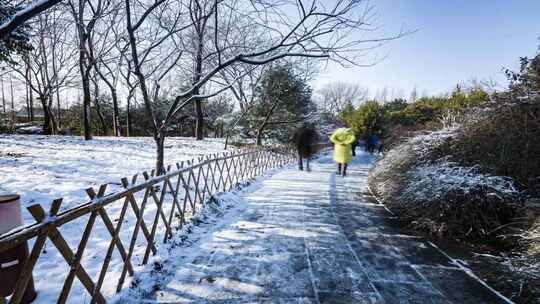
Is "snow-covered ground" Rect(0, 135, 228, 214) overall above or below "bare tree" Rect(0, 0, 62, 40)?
below

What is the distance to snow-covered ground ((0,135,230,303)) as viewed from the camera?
10.5 feet

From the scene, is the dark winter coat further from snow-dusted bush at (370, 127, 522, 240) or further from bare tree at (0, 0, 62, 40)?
bare tree at (0, 0, 62, 40)

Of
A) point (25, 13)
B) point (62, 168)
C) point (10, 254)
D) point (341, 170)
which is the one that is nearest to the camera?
point (10, 254)

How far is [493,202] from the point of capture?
4438 mm

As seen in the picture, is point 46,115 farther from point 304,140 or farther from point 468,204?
point 468,204

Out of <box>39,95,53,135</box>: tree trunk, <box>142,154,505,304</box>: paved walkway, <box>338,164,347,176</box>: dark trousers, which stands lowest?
<box>142,154,505,304</box>: paved walkway

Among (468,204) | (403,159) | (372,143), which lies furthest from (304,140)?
(372,143)

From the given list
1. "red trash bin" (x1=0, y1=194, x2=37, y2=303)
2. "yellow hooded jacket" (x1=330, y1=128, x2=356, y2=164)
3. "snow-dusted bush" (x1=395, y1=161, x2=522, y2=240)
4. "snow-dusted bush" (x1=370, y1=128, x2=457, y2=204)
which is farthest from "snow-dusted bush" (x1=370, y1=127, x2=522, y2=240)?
"red trash bin" (x1=0, y1=194, x2=37, y2=303)

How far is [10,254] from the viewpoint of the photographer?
2.40 m

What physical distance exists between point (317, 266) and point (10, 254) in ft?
9.75

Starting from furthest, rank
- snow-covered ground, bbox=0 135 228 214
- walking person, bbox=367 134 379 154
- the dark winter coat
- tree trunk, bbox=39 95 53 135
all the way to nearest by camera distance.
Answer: walking person, bbox=367 134 379 154
tree trunk, bbox=39 95 53 135
the dark winter coat
snow-covered ground, bbox=0 135 228 214

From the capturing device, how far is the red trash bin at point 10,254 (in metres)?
2.38

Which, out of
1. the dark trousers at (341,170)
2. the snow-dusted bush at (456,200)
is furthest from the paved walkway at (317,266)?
the dark trousers at (341,170)

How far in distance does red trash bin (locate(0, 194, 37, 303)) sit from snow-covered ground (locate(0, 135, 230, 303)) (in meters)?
0.40
